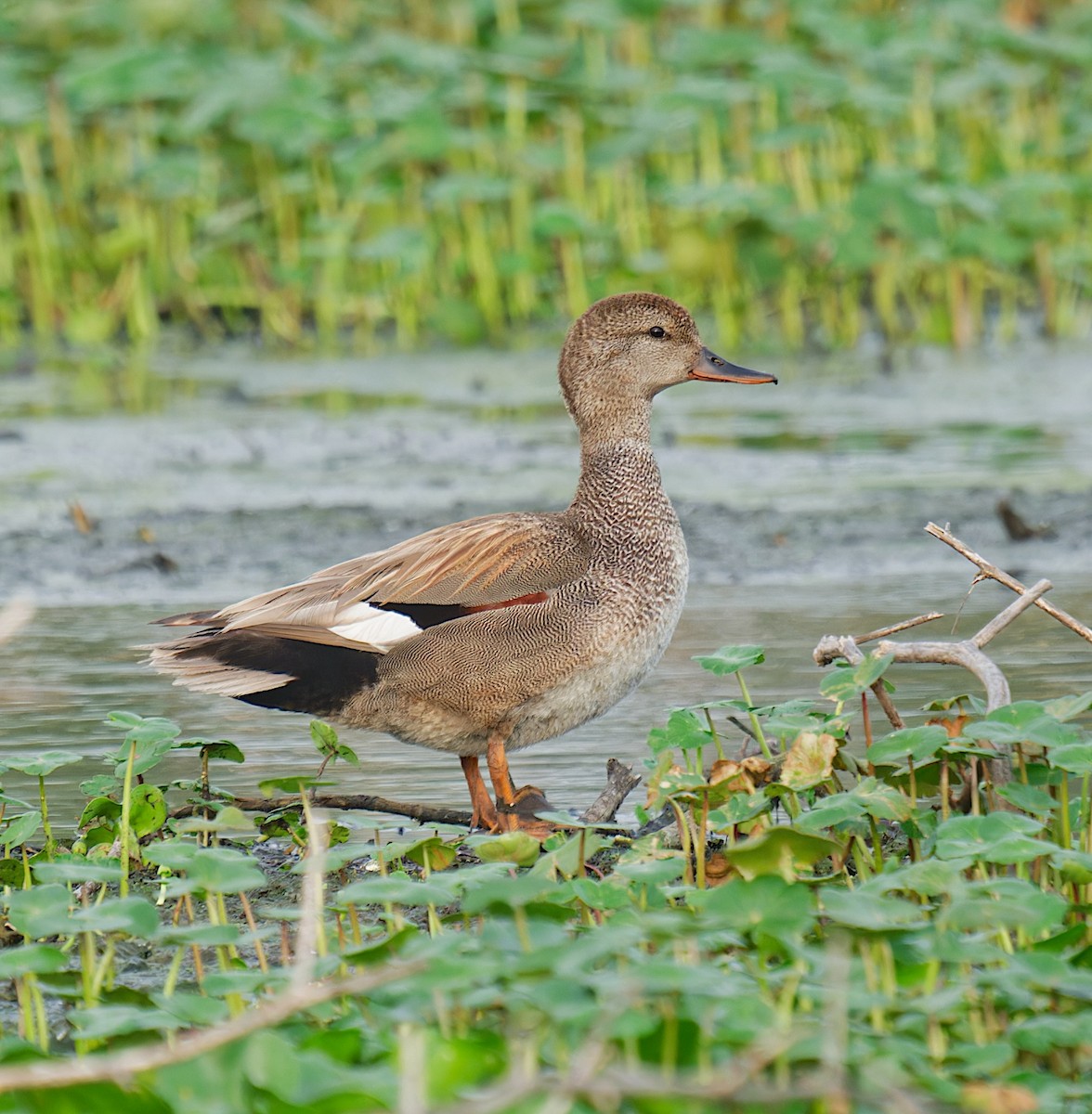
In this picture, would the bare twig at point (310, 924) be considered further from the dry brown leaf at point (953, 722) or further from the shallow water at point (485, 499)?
the shallow water at point (485, 499)

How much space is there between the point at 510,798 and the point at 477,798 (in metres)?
0.06

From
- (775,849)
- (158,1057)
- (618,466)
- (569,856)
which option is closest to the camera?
(158,1057)

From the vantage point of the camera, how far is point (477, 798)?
426 centimetres

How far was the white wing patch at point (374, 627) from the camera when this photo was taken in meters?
4.25

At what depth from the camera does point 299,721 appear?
5.24 metres

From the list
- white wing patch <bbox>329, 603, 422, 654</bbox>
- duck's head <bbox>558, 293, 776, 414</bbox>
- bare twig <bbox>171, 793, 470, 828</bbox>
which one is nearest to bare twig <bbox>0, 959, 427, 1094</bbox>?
bare twig <bbox>171, 793, 470, 828</bbox>

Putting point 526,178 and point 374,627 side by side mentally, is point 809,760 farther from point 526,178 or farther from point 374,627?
point 526,178

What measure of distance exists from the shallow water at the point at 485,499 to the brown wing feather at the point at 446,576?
Answer: 1.34 feet

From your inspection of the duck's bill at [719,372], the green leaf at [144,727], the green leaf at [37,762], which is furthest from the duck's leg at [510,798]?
the duck's bill at [719,372]

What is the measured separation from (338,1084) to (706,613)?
12.8 ft

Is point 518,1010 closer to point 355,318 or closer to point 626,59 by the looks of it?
point 355,318

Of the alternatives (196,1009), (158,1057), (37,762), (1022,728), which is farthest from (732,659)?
(158,1057)

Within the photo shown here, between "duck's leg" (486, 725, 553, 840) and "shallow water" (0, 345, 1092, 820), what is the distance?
183 mm

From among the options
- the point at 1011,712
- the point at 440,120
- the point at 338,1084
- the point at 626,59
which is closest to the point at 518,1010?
the point at 338,1084
